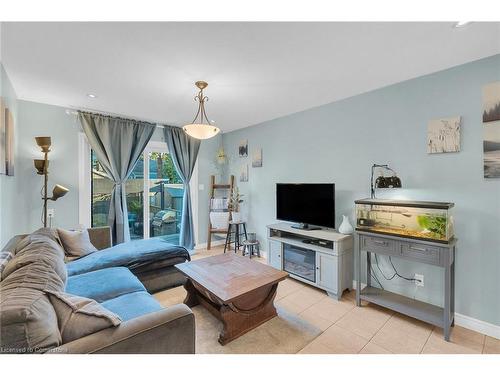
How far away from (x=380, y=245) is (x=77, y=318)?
245 centimetres

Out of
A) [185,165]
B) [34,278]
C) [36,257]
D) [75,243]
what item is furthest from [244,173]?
[34,278]

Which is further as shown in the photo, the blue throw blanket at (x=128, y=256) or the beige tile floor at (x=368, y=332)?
the blue throw blanket at (x=128, y=256)

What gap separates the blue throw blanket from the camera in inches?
92.9

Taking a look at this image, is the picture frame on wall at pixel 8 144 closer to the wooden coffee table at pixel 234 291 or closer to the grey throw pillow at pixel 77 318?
the grey throw pillow at pixel 77 318

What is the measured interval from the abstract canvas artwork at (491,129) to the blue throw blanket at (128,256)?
328 cm

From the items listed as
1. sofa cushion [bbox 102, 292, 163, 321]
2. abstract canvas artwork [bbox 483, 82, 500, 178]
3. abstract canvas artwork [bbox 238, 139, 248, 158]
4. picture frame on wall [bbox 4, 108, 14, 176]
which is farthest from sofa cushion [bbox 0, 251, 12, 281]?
abstract canvas artwork [bbox 483, 82, 500, 178]

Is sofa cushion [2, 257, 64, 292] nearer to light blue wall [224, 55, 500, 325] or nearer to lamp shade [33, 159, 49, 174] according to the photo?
lamp shade [33, 159, 49, 174]

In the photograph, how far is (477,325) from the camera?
6.56 ft

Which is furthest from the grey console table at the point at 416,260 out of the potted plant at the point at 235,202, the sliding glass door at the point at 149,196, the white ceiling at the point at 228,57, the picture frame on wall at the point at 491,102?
the sliding glass door at the point at 149,196

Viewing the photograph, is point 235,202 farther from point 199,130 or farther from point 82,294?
point 82,294

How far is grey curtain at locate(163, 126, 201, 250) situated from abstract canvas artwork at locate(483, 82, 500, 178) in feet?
13.0

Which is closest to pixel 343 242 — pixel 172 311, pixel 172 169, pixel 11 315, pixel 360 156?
pixel 360 156

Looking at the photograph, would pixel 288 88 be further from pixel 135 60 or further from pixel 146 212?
pixel 146 212

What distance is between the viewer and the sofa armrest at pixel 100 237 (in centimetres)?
307
